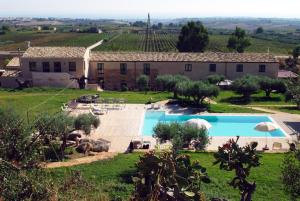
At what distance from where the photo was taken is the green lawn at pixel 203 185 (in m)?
16.6

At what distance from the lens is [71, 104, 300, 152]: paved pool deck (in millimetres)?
26125

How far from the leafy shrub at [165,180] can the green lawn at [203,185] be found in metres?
5.06

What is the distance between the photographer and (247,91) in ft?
128

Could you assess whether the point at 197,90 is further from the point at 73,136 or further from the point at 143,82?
the point at 73,136

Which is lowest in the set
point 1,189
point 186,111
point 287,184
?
point 186,111

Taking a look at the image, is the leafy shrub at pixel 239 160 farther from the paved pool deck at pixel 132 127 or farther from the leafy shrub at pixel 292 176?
the paved pool deck at pixel 132 127

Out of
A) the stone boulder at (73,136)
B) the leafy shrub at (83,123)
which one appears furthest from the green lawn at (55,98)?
the leafy shrub at (83,123)

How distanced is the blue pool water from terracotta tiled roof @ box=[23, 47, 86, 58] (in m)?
14.1

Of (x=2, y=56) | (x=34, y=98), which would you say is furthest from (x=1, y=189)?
(x=2, y=56)

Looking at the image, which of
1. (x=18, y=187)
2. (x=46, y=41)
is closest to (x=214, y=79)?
(x=18, y=187)

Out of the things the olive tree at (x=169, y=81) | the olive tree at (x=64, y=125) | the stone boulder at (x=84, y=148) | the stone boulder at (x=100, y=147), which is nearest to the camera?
the olive tree at (x=64, y=125)

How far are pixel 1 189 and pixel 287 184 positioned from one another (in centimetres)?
752

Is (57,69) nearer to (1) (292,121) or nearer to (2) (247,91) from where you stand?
(2) (247,91)

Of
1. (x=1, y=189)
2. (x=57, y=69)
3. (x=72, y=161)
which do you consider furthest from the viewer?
(x=57, y=69)
